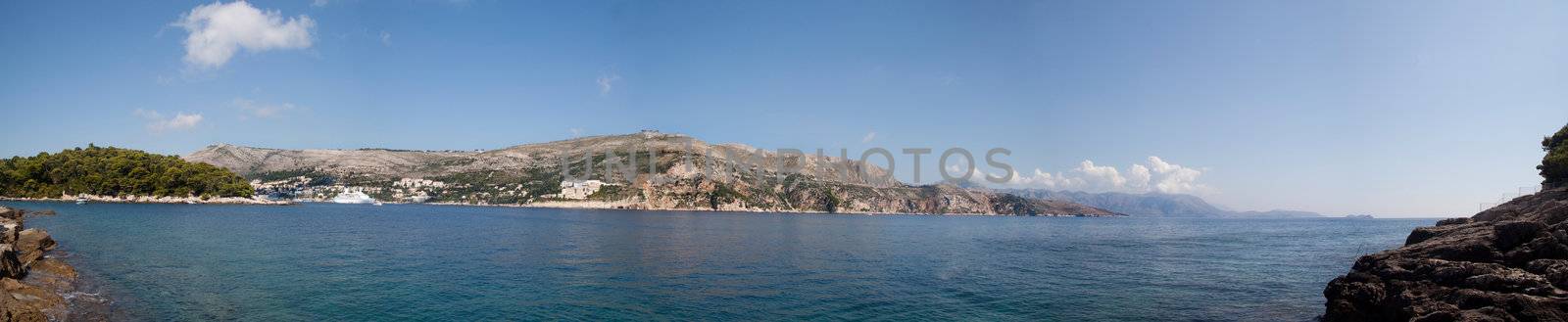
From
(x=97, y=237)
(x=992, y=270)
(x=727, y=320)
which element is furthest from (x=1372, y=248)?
(x=97, y=237)

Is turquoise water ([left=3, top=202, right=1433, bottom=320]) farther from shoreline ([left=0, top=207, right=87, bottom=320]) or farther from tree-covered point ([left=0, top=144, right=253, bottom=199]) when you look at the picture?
tree-covered point ([left=0, top=144, right=253, bottom=199])

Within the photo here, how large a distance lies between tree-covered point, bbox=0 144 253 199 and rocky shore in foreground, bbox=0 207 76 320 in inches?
4719

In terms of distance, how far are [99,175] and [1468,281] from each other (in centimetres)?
19117

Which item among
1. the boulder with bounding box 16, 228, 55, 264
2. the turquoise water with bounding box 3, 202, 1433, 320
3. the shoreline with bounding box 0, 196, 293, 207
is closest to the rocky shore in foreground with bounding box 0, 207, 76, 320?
the boulder with bounding box 16, 228, 55, 264

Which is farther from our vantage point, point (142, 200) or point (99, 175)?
point (142, 200)

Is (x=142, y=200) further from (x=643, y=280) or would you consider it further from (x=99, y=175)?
(x=643, y=280)

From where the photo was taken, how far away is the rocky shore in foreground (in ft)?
73.2

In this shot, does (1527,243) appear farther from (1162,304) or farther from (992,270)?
(992,270)

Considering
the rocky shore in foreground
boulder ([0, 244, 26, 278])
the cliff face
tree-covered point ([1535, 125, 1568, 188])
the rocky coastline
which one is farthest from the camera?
the rocky coastline

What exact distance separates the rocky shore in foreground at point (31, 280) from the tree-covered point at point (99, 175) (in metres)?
120

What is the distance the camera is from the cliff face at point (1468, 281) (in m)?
20.3

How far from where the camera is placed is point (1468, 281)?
23328 mm

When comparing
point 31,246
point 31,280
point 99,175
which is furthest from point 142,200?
point 31,280

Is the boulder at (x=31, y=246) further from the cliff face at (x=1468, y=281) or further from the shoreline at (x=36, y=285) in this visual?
the cliff face at (x=1468, y=281)
